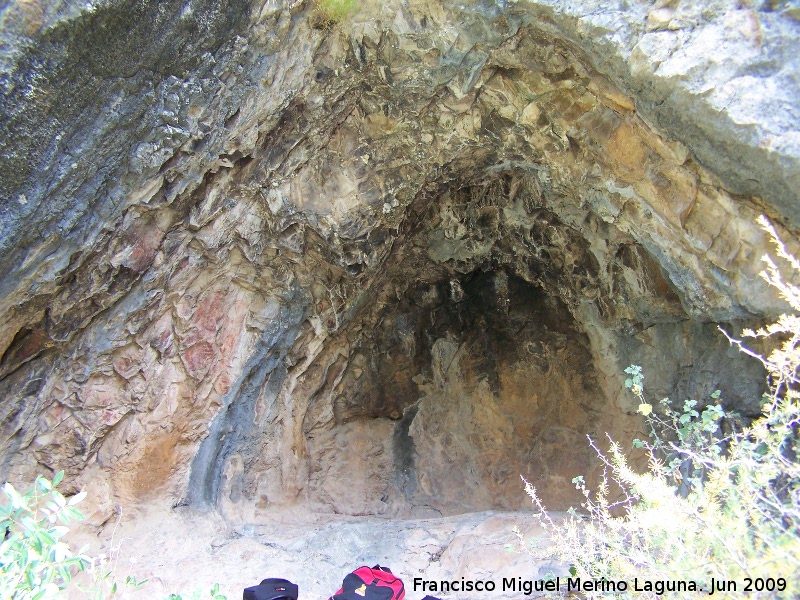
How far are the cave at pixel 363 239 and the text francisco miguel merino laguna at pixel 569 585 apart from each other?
7.2 inches

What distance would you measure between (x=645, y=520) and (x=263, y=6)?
9.42 feet

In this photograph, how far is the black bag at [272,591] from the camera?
9.95 ft

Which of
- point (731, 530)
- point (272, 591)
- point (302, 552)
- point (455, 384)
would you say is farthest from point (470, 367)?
point (731, 530)

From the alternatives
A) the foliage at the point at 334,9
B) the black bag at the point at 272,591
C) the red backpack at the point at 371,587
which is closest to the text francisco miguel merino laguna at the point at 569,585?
the red backpack at the point at 371,587

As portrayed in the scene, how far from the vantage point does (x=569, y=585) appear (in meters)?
2.84

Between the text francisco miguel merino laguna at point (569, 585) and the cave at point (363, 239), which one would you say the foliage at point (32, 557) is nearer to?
the cave at point (363, 239)

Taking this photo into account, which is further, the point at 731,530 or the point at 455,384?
the point at 455,384

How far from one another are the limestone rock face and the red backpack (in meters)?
1.35

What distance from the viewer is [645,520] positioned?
7.50 feet

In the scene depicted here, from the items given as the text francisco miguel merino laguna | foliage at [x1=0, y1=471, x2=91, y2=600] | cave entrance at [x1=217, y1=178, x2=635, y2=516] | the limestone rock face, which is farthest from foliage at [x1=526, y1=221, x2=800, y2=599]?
cave entrance at [x1=217, y1=178, x2=635, y2=516]

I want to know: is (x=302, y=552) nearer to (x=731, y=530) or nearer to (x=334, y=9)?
(x=731, y=530)

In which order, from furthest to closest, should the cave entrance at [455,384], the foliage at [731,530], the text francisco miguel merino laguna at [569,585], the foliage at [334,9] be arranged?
the cave entrance at [455,384]
the foliage at [334,9]
the text francisco miguel merino laguna at [569,585]
the foliage at [731,530]

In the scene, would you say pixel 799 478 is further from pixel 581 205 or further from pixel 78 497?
pixel 78 497

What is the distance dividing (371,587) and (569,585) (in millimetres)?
1017
